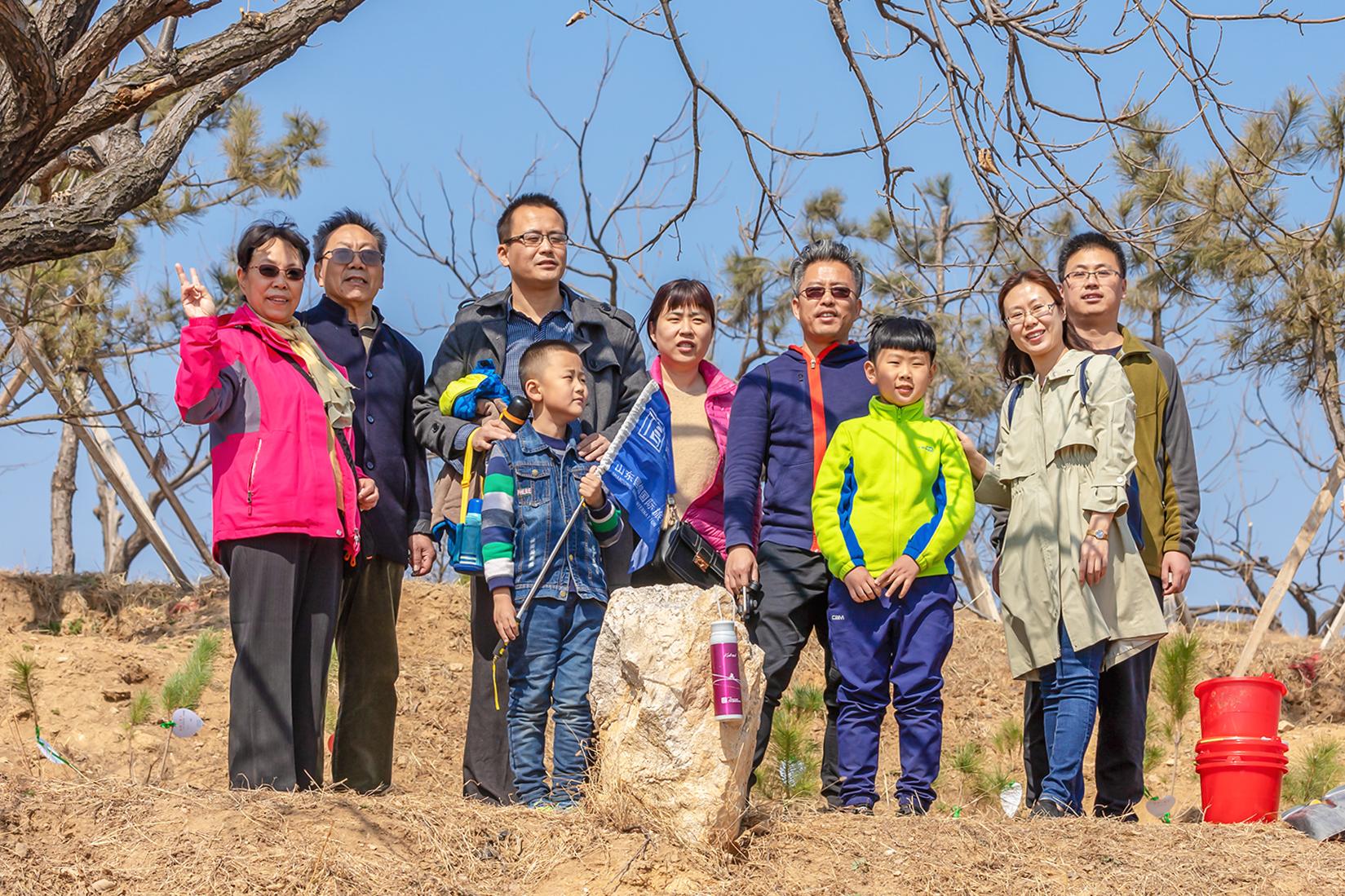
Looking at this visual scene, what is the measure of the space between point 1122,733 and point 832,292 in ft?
5.60

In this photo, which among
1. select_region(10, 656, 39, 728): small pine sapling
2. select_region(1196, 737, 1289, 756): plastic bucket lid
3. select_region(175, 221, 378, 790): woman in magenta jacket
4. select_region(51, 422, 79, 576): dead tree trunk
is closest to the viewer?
select_region(175, 221, 378, 790): woman in magenta jacket

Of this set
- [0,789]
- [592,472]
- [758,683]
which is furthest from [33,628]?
[758,683]

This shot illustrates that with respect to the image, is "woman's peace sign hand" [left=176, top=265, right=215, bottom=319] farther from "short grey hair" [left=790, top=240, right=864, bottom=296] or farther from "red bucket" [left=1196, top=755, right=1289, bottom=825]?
"red bucket" [left=1196, top=755, right=1289, bottom=825]

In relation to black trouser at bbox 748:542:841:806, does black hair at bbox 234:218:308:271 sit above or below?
above

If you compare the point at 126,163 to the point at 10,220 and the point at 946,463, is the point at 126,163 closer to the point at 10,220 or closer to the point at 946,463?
the point at 10,220

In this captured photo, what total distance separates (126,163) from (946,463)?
8.90 ft

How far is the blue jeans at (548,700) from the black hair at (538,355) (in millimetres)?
742

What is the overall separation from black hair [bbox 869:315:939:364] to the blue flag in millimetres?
722

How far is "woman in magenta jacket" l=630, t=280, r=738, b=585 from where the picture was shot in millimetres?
4637

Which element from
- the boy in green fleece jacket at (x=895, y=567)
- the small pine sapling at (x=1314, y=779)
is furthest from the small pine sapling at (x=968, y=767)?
the boy in green fleece jacket at (x=895, y=567)

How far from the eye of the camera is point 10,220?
3.99 meters

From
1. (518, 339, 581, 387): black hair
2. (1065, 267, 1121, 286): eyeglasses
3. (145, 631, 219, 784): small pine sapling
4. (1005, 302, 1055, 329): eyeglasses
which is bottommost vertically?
(145, 631, 219, 784): small pine sapling

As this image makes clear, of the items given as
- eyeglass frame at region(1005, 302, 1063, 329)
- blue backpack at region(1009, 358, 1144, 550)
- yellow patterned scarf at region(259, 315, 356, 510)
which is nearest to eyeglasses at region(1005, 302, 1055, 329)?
eyeglass frame at region(1005, 302, 1063, 329)

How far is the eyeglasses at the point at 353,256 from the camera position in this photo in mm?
4676
